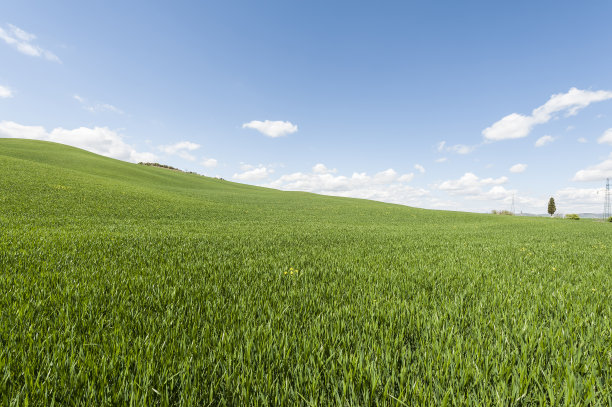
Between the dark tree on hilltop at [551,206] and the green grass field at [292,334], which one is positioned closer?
the green grass field at [292,334]

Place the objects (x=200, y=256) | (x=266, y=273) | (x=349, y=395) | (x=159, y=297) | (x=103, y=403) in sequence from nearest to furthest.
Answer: (x=103, y=403)
(x=349, y=395)
(x=159, y=297)
(x=266, y=273)
(x=200, y=256)

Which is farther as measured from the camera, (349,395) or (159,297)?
(159,297)

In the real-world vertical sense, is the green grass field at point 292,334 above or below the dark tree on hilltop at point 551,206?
below

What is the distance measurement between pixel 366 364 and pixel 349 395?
1.11 feet

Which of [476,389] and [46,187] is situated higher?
[46,187]

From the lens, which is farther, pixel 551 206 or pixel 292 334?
pixel 551 206

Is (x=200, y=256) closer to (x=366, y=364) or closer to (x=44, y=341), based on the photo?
(x=44, y=341)

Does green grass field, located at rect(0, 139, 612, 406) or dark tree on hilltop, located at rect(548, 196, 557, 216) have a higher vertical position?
dark tree on hilltop, located at rect(548, 196, 557, 216)

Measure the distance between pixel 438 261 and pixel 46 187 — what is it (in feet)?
94.7

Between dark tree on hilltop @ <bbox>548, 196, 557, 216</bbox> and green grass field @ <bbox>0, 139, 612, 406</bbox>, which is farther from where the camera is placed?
dark tree on hilltop @ <bbox>548, 196, 557, 216</bbox>

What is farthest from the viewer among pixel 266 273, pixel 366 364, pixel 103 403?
pixel 266 273

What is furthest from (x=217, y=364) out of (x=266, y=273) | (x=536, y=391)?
(x=266, y=273)

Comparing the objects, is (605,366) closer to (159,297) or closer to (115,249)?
(159,297)

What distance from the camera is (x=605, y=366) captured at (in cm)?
197
